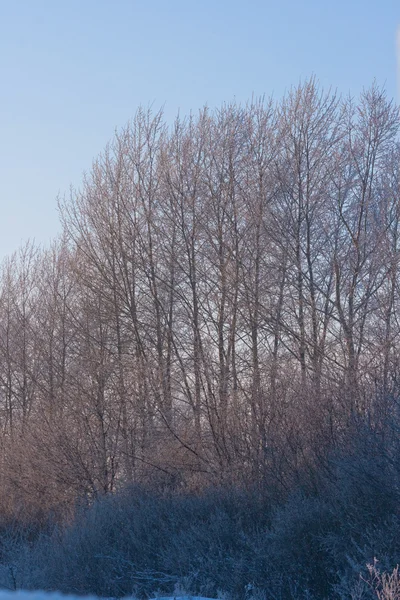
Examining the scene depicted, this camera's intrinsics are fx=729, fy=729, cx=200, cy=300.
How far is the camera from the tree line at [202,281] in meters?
19.8

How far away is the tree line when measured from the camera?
19.8 m

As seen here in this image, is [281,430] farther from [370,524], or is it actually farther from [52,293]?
[52,293]

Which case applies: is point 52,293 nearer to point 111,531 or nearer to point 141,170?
point 141,170

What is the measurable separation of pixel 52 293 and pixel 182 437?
36.1 feet

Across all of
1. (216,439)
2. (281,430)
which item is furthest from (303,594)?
(216,439)

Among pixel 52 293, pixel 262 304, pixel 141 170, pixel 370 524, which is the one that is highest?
pixel 141 170

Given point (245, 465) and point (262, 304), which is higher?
point (262, 304)

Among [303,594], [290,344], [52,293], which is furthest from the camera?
[52,293]

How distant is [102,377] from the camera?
21000 mm

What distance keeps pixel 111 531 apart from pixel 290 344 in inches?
364

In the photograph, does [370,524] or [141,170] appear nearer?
[370,524]

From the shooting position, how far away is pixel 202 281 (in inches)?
838

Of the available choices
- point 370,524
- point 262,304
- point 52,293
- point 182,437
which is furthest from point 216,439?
point 52,293

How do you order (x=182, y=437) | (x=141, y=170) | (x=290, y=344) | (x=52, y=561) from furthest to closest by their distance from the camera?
Result: 1. (x=141, y=170)
2. (x=290, y=344)
3. (x=182, y=437)
4. (x=52, y=561)
